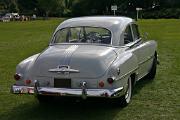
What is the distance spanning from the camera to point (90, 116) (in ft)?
25.6

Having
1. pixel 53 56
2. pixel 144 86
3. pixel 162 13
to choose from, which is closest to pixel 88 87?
pixel 53 56

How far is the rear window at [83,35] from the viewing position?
8.80 metres

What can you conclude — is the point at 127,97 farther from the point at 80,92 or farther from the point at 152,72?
the point at 152,72

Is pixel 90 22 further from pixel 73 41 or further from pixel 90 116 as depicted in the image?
pixel 90 116

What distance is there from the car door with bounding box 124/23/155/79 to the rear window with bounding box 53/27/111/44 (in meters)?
0.52

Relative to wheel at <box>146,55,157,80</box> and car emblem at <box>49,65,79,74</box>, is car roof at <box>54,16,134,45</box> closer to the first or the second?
car emblem at <box>49,65,79,74</box>

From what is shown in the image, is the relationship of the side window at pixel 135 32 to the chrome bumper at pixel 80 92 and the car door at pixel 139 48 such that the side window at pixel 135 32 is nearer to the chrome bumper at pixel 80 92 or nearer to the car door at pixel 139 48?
the car door at pixel 139 48

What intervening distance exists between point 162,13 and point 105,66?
83579 mm

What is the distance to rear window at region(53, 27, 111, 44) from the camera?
8805 mm

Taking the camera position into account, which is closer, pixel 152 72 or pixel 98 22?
pixel 98 22

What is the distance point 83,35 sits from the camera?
352 inches

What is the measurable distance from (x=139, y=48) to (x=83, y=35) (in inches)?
52.1

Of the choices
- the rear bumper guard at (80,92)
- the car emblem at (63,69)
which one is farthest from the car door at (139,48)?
the car emblem at (63,69)

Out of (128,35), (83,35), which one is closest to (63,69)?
(83,35)
